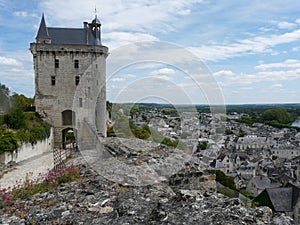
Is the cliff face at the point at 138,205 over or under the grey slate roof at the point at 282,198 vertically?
over

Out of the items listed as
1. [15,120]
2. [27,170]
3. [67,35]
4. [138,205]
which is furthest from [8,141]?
[67,35]

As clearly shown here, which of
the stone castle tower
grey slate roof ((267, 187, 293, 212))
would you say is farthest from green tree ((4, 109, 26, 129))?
grey slate roof ((267, 187, 293, 212))

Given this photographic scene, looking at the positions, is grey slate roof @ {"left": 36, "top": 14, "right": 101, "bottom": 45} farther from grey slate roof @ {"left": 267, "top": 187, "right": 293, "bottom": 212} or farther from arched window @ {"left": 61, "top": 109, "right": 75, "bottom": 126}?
grey slate roof @ {"left": 267, "top": 187, "right": 293, "bottom": 212}

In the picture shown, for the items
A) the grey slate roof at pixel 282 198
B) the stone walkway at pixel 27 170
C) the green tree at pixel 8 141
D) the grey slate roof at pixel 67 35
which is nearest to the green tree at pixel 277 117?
the grey slate roof at pixel 282 198

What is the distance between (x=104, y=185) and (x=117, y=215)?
1.45 m

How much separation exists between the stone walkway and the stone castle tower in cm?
524

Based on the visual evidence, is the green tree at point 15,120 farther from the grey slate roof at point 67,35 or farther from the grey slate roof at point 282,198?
the grey slate roof at point 282,198

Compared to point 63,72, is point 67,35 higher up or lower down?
higher up

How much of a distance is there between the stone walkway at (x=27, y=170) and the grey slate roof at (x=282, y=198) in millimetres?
20194

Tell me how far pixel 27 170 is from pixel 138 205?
27.1 ft

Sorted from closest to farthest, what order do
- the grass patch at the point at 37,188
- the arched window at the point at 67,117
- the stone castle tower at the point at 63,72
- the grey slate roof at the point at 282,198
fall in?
the grass patch at the point at 37,188
the stone castle tower at the point at 63,72
the arched window at the point at 67,117
the grey slate roof at the point at 282,198

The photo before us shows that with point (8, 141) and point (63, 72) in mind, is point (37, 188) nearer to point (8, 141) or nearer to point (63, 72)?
point (8, 141)

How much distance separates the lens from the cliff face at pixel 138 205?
3990 millimetres

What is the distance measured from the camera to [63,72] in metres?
19.8
